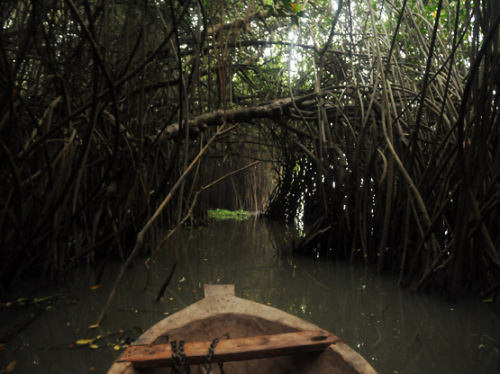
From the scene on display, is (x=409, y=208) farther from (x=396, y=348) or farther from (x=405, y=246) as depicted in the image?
(x=396, y=348)

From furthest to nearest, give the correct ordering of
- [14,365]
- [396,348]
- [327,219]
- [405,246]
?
[327,219] < [405,246] < [396,348] < [14,365]

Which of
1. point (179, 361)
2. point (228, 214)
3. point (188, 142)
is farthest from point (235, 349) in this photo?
point (228, 214)

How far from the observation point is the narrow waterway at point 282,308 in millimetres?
1623

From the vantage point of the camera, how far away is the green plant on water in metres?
7.14

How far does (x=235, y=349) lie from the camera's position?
125cm

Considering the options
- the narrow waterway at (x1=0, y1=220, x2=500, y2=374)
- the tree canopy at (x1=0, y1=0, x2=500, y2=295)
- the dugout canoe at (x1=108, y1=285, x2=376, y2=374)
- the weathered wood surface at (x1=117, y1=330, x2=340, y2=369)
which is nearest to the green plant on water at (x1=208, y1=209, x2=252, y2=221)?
the tree canopy at (x1=0, y1=0, x2=500, y2=295)

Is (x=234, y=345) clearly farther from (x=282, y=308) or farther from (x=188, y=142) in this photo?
(x=188, y=142)

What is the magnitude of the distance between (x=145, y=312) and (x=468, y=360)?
157cm

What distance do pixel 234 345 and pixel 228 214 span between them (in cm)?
626

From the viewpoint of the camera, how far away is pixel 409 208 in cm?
261

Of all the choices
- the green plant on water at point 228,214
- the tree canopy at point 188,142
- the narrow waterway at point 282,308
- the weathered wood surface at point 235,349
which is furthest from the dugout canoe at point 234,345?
the green plant on water at point 228,214

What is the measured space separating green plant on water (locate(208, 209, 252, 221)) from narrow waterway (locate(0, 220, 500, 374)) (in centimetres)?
365

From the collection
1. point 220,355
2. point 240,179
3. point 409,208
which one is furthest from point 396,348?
point 240,179

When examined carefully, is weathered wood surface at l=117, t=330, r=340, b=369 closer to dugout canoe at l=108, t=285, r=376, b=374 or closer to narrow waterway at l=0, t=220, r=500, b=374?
dugout canoe at l=108, t=285, r=376, b=374
